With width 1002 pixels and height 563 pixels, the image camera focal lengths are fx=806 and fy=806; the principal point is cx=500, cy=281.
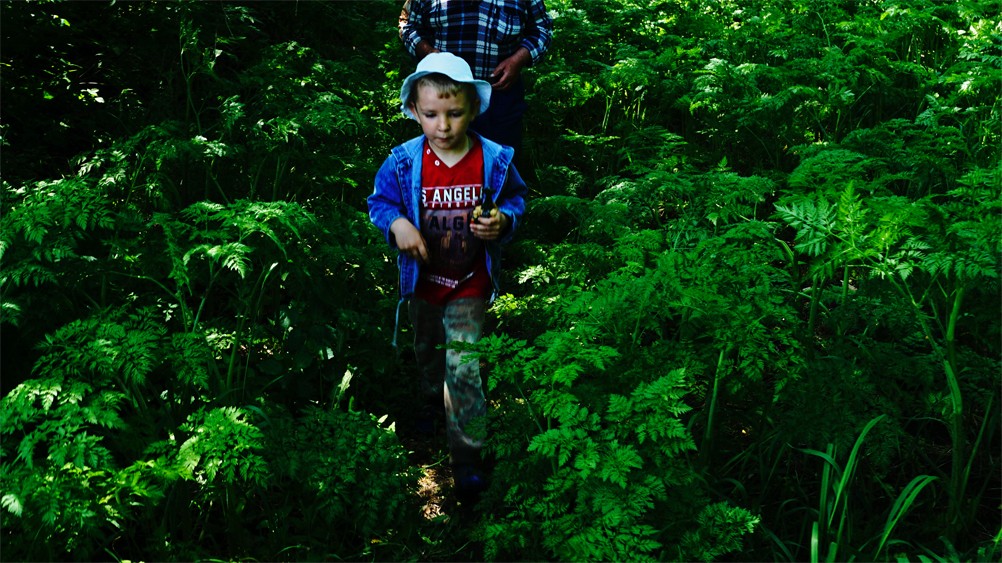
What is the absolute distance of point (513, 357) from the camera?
3.13 meters

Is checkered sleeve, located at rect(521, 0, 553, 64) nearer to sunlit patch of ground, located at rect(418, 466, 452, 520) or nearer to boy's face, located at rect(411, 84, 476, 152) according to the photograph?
boy's face, located at rect(411, 84, 476, 152)

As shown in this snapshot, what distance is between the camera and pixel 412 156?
3725 millimetres

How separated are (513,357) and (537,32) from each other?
289cm

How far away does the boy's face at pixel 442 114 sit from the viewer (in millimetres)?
3539

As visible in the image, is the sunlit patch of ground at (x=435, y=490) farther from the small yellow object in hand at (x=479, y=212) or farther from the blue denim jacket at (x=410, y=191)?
the small yellow object in hand at (x=479, y=212)

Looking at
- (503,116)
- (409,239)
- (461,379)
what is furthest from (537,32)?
(461,379)

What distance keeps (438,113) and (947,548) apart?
2.81 metres

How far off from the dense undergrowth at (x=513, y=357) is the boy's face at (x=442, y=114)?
0.71m

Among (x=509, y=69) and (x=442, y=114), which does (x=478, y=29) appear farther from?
(x=442, y=114)

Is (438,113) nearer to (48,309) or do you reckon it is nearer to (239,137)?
(48,309)

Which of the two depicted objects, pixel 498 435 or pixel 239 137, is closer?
pixel 498 435

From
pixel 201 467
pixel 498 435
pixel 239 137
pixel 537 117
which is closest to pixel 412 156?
pixel 498 435

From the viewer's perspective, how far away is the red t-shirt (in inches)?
146

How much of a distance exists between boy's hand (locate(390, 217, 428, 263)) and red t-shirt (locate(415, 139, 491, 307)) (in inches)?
5.5
